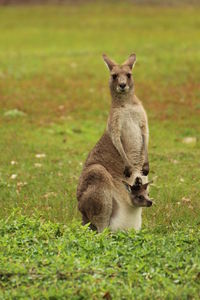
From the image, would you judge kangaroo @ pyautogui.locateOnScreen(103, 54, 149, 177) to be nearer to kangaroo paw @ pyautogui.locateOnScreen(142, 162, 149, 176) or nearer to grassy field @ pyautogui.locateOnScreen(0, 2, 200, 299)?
kangaroo paw @ pyautogui.locateOnScreen(142, 162, 149, 176)

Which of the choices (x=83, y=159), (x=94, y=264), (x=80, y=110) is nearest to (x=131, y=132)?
(x=94, y=264)

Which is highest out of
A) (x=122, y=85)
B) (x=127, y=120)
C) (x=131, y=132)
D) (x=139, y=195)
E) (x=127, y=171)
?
(x=122, y=85)

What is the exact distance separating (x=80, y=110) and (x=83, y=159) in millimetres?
3557

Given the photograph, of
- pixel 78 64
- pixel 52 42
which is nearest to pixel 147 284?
pixel 78 64

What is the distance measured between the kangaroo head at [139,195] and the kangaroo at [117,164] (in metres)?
0.06

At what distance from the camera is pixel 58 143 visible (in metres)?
12.6

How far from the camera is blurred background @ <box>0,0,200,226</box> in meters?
9.07

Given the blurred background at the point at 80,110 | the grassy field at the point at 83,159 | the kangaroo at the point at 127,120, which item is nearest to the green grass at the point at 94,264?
the grassy field at the point at 83,159

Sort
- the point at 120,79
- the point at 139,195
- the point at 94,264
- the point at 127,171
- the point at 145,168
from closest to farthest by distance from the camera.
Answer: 1. the point at 94,264
2. the point at 139,195
3. the point at 127,171
4. the point at 145,168
5. the point at 120,79

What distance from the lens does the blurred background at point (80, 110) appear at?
357 inches

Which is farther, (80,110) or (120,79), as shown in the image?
(80,110)

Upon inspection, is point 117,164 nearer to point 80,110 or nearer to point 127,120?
point 127,120

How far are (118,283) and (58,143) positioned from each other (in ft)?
23.1

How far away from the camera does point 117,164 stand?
7480 millimetres
